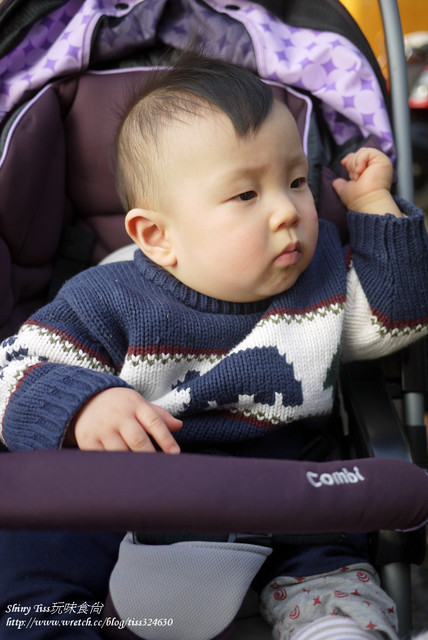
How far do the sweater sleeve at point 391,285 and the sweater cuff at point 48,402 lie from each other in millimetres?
471

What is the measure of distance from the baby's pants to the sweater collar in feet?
1.40

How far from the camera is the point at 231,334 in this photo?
1.10 m

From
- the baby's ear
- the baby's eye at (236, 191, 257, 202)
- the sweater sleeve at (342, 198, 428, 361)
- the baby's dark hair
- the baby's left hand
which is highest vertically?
the baby's dark hair

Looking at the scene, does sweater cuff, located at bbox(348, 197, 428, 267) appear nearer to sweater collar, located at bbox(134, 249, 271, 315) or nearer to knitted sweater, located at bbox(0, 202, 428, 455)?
knitted sweater, located at bbox(0, 202, 428, 455)

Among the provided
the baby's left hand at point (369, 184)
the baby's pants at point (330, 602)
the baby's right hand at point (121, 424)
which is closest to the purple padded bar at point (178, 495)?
the baby's right hand at point (121, 424)

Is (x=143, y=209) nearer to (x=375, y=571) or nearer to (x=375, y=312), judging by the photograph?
(x=375, y=312)

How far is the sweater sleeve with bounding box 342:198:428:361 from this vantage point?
1.12 m

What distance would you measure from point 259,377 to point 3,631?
493mm

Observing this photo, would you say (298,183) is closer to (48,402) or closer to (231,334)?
(231,334)

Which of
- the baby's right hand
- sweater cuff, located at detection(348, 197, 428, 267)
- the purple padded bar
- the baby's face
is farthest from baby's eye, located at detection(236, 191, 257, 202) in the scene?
the purple padded bar

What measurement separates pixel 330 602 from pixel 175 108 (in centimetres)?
76

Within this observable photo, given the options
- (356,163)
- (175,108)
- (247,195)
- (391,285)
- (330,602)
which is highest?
(175,108)

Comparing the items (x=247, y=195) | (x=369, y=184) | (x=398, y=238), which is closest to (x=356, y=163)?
(x=369, y=184)

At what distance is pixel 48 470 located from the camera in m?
0.61
